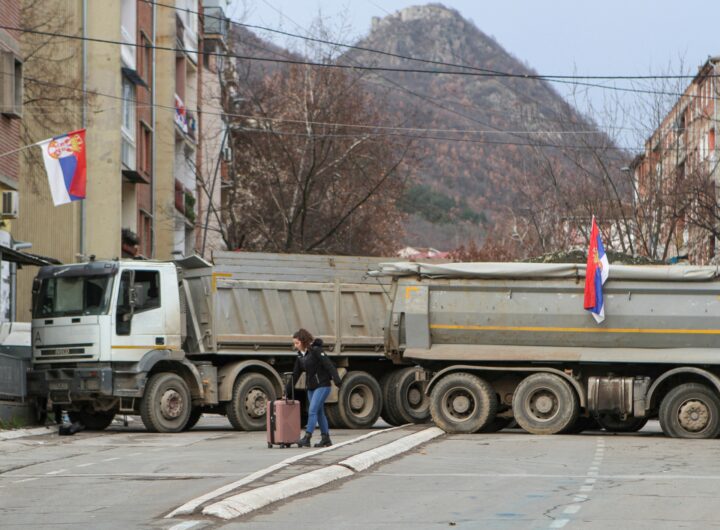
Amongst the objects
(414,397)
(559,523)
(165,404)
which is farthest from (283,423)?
(559,523)

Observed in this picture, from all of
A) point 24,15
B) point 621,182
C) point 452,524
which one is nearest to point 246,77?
point 621,182

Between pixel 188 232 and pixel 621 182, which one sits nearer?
pixel 621 182

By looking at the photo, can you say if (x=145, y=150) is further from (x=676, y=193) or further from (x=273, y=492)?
(x=273, y=492)

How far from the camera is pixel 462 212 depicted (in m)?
148

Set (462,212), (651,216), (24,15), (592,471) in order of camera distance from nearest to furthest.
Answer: (592,471)
(24,15)
(651,216)
(462,212)

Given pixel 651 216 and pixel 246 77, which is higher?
pixel 246 77

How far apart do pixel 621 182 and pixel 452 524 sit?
41.4m

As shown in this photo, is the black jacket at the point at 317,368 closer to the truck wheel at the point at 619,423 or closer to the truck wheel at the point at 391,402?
the truck wheel at the point at 619,423

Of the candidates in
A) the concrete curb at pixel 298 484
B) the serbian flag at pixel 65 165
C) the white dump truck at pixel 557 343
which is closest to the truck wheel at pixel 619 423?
the white dump truck at pixel 557 343

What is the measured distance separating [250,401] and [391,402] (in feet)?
10.4

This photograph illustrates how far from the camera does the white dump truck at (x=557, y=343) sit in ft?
77.8

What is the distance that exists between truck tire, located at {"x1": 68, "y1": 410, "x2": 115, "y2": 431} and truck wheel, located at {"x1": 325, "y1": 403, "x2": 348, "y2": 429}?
4025 mm

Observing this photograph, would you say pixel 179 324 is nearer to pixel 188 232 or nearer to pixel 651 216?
pixel 651 216

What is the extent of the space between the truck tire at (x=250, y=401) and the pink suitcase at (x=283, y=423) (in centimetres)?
580
